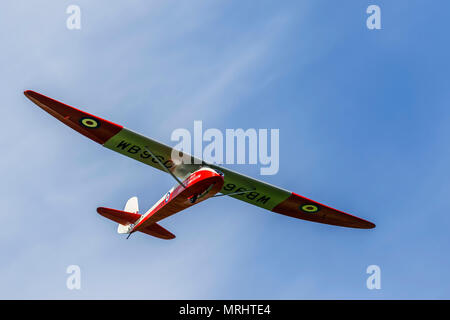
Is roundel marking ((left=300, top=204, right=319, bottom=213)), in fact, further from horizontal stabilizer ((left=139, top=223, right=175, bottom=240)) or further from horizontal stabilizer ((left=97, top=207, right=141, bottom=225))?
horizontal stabilizer ((left=97, top=207, right=141, bottom=225))

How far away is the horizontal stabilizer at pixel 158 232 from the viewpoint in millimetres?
30031

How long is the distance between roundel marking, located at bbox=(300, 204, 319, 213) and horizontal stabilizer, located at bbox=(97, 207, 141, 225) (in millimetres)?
7823

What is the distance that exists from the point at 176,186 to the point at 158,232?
5746mm

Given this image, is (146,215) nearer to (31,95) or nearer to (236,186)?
(236,186)

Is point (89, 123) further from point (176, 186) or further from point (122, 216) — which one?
point (122, 216)

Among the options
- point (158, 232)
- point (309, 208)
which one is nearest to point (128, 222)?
point (158, 232)

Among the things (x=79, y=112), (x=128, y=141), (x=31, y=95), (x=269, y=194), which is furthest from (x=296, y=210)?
(x=31, y=95)

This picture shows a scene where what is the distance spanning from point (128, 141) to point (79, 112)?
240 centimetres

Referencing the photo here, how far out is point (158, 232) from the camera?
30250 millimetres

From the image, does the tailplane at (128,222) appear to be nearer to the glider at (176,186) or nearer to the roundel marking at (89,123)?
the glider at (176,186)

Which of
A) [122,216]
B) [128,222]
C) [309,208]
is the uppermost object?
[309,208]

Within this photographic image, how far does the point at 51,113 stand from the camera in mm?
24594

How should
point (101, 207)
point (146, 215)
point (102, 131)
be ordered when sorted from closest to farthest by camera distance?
point (102, 131) < point (146, 215) < point (101, 207)

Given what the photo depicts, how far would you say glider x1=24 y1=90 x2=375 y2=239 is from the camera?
24172 mm
